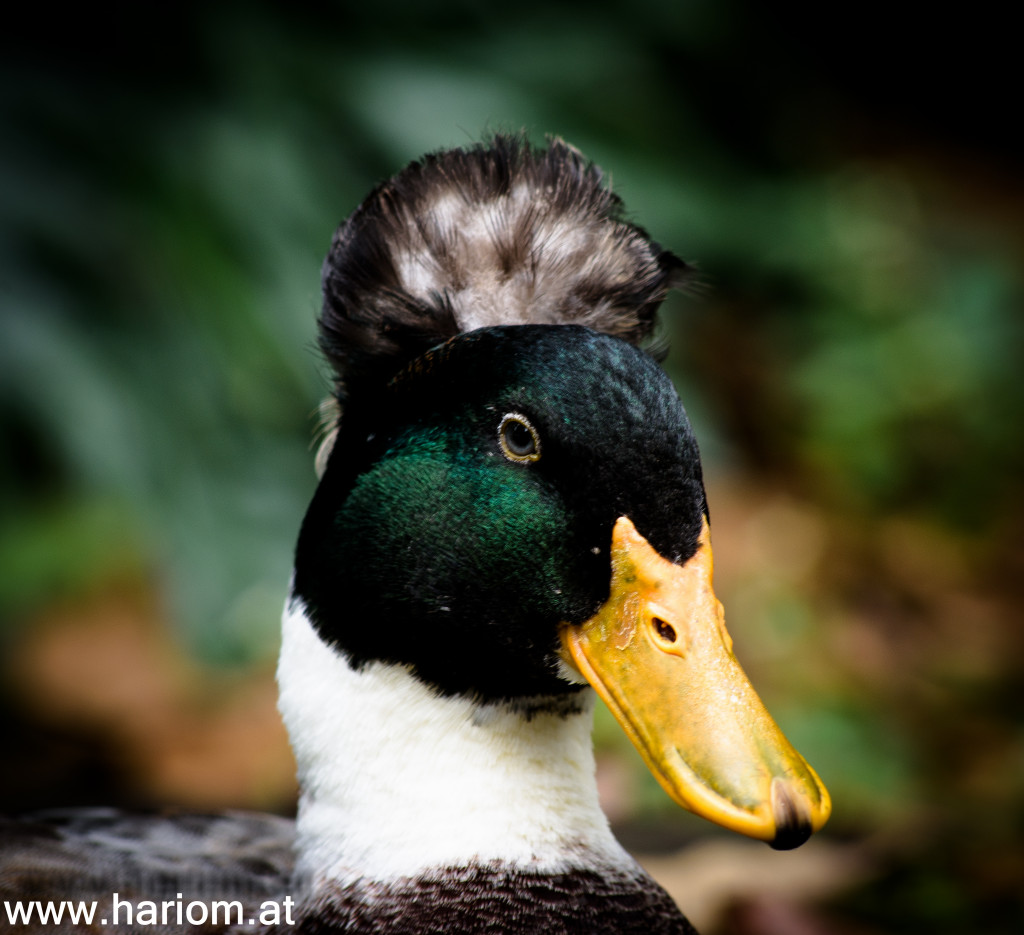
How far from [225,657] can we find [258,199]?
120 centimetres

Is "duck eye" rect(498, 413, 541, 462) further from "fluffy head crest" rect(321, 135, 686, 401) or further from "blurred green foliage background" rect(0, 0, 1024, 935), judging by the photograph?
"blurred green foliage background" rect(0, 0, 1024, 935)

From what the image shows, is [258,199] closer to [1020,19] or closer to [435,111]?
[435,111]

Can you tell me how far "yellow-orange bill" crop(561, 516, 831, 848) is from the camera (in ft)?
3.64

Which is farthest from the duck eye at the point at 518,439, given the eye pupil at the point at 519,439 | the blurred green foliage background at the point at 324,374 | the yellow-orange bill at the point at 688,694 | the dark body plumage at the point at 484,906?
the blurred green foliage background at the point at 324,374

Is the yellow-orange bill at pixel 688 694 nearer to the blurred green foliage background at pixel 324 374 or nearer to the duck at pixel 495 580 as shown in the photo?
the duck at pixel 495 580

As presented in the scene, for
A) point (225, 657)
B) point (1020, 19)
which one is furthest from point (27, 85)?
point (1020, 19)

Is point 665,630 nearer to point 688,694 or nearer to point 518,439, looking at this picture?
point 688,694

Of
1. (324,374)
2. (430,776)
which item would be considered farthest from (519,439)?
(324,374)

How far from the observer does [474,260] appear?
1.41 m

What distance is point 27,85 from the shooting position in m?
3.15

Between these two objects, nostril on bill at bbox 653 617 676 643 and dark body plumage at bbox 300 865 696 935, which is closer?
nostril on bill at bbox 653 617 676 643

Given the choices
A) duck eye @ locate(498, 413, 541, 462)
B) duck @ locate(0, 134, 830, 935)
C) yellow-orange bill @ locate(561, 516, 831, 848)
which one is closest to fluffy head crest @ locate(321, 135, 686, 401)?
duck @ locate(0, 134, 830, 935)

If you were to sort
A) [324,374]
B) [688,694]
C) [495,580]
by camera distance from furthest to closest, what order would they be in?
[324,374], [495,580], [688,694]

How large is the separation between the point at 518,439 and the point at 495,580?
0.15 metres
